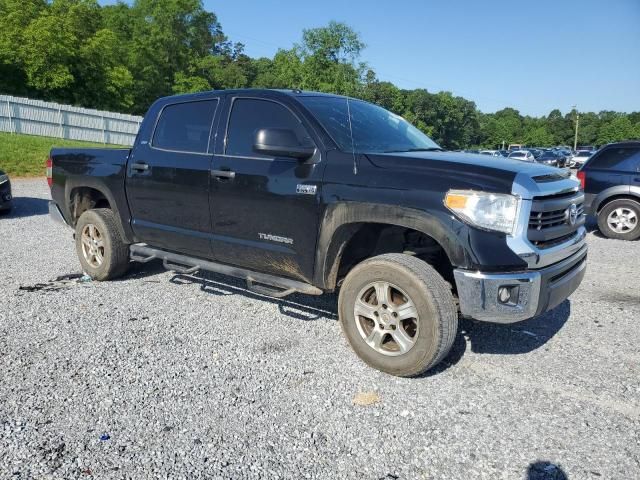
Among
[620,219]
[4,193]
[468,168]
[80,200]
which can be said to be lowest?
[620,219]

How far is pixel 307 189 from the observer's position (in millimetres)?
3768

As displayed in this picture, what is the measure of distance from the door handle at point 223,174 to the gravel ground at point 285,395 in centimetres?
129

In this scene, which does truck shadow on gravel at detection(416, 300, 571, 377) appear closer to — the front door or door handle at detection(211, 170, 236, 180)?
the front door

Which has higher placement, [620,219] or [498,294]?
[498,294]

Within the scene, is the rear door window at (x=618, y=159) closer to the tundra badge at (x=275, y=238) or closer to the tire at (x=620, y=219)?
the tire at (x=620, y=219)

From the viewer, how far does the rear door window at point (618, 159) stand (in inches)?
354

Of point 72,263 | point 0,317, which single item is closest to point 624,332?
point 0,317

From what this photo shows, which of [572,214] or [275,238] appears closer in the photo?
[572,214]

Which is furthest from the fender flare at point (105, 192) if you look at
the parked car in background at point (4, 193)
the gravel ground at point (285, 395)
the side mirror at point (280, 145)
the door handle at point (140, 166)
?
the parked car in background at point (4, 193)

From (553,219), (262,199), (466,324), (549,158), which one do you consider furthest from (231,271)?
(549,158)

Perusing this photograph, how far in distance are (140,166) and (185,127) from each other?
24.4 inches

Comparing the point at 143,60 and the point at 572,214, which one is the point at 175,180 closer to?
the point at 572,214

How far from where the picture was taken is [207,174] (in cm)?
441

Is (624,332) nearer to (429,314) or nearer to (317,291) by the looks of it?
(429,314)
